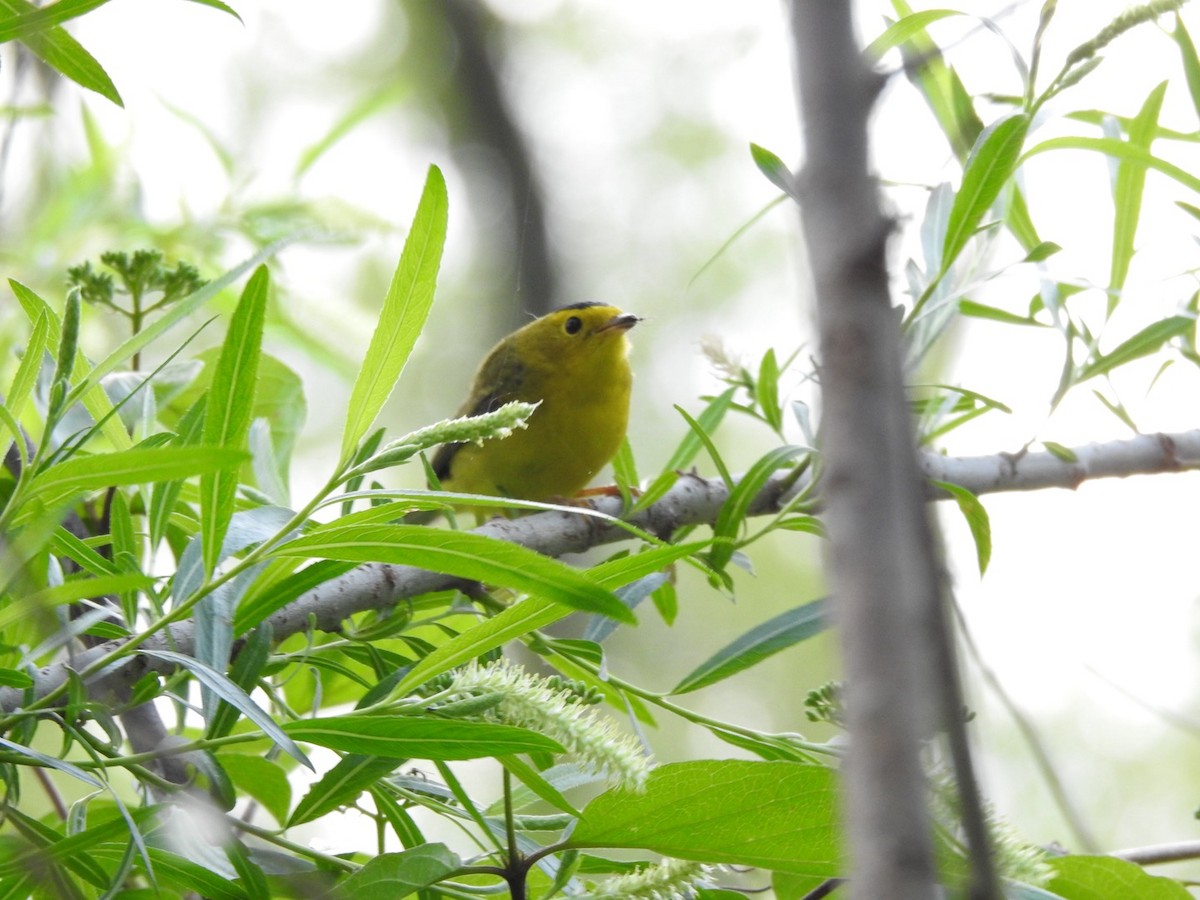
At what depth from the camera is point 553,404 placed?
14.5 ft

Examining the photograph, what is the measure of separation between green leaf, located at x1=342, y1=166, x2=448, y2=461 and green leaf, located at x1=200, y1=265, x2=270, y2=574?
0.51 ft

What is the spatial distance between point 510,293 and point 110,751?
25.2 feet

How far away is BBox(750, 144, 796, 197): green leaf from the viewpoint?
2.12 m

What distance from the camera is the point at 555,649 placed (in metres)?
1.87

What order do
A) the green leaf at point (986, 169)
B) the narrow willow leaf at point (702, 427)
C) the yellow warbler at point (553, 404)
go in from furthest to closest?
1. the yellow warbler at point (553, 404)
2. the narrow willow leaf at point (702, 427)
3. the green leaf at point (986, 169)

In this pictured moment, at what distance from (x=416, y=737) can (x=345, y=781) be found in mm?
200

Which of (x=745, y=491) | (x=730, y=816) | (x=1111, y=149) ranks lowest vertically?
(x=730, y=816)

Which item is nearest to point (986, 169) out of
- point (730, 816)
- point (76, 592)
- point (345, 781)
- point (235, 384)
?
point (730, 816)

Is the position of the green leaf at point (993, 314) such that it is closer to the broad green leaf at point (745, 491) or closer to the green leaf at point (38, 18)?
the broad green leaf at point (745, 491)

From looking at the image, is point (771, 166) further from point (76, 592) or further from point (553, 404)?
point (553, 404)

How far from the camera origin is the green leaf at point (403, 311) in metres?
1.46

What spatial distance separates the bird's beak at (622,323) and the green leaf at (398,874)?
337 cm

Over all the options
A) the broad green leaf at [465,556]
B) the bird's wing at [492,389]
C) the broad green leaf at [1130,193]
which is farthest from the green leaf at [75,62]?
the bird's wing at [492,389]

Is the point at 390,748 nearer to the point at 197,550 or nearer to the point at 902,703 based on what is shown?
the point at 197,550
